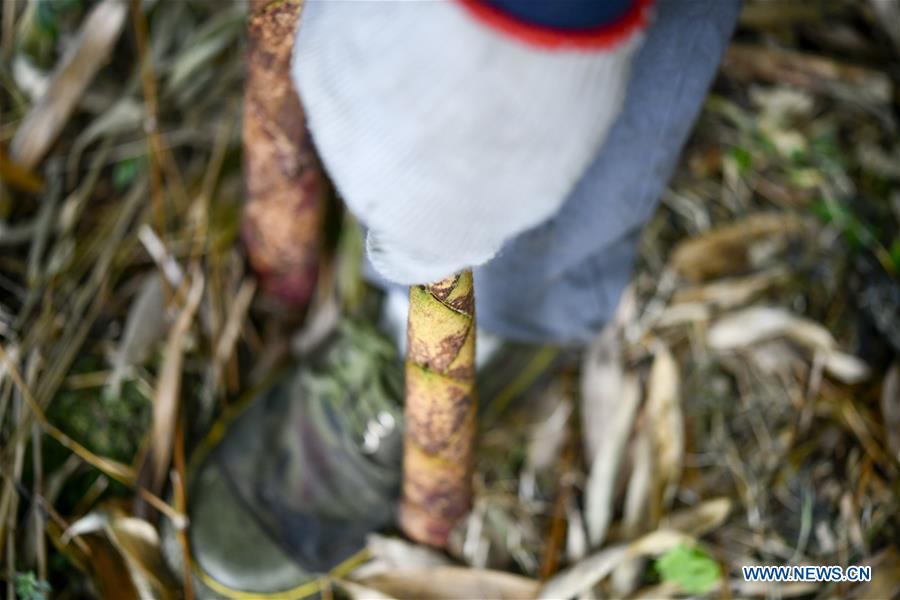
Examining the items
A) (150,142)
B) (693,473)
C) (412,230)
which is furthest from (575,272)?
(150,142)

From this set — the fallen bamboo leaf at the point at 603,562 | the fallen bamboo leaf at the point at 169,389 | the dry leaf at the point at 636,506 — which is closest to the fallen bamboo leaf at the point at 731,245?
the dry leaf at the point at 636,506

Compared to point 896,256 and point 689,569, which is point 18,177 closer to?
point 689,569

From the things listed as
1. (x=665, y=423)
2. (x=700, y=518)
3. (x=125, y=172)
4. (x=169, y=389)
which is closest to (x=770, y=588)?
(x=700, y=518)

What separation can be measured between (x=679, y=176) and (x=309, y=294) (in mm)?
513

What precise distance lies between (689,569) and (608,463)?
14 centimetres

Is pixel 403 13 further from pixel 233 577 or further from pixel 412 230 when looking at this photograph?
pixel 233 577

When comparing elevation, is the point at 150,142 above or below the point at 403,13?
below

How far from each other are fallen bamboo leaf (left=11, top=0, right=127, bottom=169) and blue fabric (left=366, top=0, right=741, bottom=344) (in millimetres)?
406

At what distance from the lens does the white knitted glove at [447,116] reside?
0.39m

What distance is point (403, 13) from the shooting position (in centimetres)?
41

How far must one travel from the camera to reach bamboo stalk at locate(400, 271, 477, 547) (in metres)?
0.56

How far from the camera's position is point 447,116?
40cm

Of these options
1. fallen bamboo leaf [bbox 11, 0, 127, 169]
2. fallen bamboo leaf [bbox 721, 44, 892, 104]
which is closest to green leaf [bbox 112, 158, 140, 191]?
fallen bamboo leaf [bbox 11, 0, 127, 169]

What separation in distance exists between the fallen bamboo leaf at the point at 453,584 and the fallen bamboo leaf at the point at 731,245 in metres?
0.45
